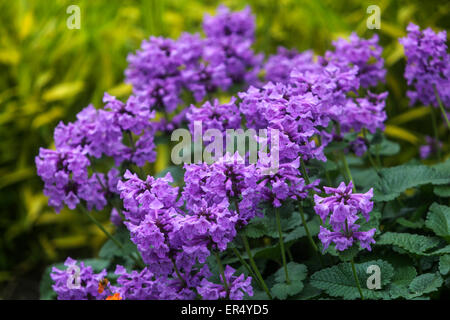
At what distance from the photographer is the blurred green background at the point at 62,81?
3.68 metres

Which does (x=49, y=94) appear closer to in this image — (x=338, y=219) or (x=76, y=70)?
(x=76, y=70)

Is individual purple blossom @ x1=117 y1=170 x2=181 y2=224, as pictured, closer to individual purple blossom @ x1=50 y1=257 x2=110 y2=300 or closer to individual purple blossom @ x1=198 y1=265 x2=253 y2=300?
Answer: individual purple blossom @ x1=198 y1=265 x2=253 y2=300

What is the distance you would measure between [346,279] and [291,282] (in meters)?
0.16

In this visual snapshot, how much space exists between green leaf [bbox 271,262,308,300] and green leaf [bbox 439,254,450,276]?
0.40 metres

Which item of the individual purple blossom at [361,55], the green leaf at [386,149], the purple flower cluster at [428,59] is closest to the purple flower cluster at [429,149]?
the green leaf at [386,149]

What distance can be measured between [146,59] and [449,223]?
4.52 ft

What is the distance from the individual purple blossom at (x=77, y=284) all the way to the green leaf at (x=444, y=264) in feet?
3.46

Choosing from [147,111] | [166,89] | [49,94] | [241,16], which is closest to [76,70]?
[49,94]

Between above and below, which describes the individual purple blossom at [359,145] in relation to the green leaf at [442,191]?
above

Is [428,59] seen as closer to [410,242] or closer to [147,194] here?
[410,242]

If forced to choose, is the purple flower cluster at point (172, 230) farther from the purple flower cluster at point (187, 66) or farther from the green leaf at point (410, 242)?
the purple flower cluster at point (187, 66)

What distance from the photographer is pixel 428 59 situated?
7.25 ft

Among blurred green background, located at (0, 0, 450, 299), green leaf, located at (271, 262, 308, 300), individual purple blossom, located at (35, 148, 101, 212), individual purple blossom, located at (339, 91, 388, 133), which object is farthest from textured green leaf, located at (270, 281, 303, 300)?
blurred green background, located at (0, 0, 450, 299)

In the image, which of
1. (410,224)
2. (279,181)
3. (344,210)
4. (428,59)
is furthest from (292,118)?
(428,59)
